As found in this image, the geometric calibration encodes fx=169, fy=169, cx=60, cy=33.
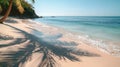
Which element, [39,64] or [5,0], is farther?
[5,0]

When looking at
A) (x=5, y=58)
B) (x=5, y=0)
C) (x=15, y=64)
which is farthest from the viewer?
(x=5, y=0)

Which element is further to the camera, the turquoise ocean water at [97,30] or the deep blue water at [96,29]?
the deep blue water at [96,29]

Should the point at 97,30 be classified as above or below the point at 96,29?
above

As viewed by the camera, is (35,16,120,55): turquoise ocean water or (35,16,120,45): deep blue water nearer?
(35,16,120,55): turquoise ocean water

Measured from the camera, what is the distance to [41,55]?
22.0ft

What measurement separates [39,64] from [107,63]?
276 centimetres

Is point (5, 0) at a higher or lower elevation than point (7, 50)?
higher

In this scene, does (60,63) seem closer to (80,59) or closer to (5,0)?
(80,59)

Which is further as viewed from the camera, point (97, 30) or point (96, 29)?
point (96, 29)

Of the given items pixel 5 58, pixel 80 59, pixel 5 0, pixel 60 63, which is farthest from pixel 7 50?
pixel 5 0

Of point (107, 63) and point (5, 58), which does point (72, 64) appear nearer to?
point (107, 63)

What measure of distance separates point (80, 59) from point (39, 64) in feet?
6.11

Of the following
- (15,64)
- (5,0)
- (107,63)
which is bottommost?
(107,63)

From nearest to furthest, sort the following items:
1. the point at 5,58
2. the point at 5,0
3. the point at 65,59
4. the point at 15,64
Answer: the point at 15,64 < the point at 5,58 < the point at 65,59 < the point at 5,0
